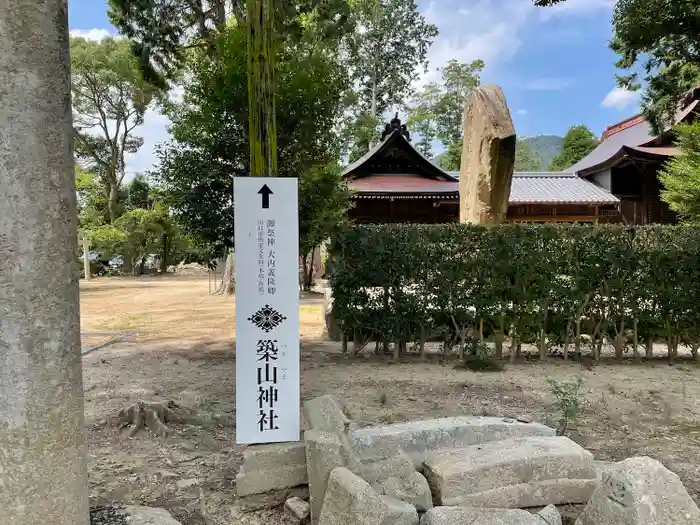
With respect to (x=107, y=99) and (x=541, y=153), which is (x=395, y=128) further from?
(x=541, y=153)

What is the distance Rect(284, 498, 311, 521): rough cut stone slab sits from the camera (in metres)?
2.76

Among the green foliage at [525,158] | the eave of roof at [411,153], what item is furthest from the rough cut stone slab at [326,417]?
the green foliage at [525,158]

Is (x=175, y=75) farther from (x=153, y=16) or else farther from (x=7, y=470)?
(x=7, y=470)

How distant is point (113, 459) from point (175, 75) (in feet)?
22.2

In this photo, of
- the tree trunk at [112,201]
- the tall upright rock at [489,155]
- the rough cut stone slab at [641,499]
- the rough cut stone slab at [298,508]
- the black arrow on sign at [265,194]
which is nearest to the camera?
the rough cut stone slab at [641,499]

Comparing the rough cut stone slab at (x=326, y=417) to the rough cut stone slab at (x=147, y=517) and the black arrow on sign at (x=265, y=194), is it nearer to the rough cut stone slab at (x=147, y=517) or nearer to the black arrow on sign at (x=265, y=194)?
the rough cut stone slab at (x=147, y=517)

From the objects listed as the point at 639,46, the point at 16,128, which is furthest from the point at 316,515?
the point at 639,46

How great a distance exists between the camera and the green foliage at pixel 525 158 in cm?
3848

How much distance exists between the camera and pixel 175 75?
8.51 m

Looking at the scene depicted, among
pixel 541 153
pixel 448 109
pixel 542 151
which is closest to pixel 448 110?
pixel 448 109

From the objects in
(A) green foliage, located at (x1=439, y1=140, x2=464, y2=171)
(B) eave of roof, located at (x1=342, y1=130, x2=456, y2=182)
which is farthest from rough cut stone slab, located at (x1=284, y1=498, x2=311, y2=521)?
(A) green foliage, located at (x1=439, y1=140, x2=464, y2=171)

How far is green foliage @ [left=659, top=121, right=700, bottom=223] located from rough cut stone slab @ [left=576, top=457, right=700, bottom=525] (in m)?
11.5

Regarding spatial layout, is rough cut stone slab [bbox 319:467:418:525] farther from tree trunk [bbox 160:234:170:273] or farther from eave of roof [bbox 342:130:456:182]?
tree trunk [bbox 160:234:170:273]

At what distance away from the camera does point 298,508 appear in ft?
9.18
